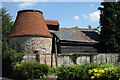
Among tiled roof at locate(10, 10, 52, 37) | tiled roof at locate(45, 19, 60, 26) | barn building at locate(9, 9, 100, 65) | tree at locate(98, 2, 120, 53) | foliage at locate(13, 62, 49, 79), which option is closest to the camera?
foliage at locate(13, 62, 49, 79)

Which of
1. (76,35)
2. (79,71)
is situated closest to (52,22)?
(76,35)

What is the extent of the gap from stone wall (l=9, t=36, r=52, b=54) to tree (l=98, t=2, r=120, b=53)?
29.9ft

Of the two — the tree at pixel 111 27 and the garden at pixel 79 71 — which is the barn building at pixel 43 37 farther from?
the garden at pixel 79 71

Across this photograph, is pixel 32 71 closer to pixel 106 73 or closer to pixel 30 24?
pixel 106 73

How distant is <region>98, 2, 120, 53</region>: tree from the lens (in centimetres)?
2530

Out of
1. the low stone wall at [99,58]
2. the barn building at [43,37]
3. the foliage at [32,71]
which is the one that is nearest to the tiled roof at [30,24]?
the barn building at [43,37]

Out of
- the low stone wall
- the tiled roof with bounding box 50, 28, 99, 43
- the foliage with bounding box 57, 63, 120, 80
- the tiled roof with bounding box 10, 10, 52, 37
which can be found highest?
the tiled roof with bounding box 10, 10, 52, 37

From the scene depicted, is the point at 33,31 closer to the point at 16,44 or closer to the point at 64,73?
the point at 16,44

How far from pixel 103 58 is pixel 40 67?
10888 millimetres

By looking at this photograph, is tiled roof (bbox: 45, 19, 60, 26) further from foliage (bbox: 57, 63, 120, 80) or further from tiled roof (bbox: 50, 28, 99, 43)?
foliage (bbox: 57, 63, 120, 80)

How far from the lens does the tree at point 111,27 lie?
25297mm

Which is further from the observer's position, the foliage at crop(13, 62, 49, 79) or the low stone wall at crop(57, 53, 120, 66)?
the low stone wall at crop(57, 53, 120, 66)

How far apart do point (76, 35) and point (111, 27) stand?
5195mm

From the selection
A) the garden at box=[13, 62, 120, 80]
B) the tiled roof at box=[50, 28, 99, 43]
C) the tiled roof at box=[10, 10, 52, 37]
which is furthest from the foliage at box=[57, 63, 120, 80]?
the tiled roof at box=[50, 28, 99, 43]
